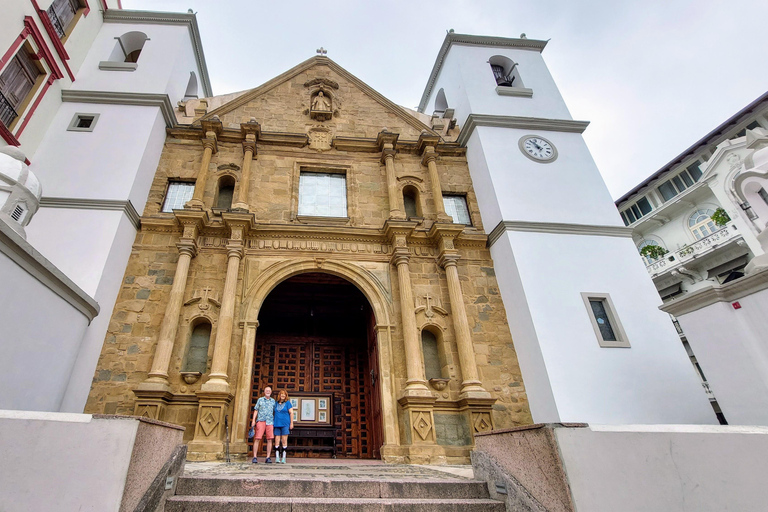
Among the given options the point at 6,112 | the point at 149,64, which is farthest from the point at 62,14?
the point at 6,112

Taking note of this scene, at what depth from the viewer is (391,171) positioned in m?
11.4

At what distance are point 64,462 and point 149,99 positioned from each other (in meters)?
10.8

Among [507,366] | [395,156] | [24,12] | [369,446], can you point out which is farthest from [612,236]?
[24,12]

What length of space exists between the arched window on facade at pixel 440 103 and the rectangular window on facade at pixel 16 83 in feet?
40.4

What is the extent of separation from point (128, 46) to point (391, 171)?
10.1 m

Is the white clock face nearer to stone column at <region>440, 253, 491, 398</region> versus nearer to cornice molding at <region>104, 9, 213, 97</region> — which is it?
stone column at <region>440, 253, 491, 398</region>

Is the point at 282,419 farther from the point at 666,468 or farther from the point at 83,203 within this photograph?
the point at 83,203

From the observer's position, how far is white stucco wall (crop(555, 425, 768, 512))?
2852mm

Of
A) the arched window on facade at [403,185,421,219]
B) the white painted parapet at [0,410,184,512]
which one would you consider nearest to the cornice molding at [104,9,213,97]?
the arched window on facade at [403,185,421,219]

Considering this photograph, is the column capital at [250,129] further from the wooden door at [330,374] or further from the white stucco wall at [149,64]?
the wooden door at [330,374]

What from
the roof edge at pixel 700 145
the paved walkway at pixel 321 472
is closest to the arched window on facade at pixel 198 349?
the paved walkway at pixel 321 472

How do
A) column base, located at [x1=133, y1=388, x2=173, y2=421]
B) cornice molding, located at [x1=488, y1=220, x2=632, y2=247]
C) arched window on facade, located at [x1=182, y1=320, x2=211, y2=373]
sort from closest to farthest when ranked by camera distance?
1. column base, located at [x1=133, y1=388, x2=173, y2=421]
2. arched window on facade, located at [x1=182, y1=320, x2=211, y2=373]
3. cornice molding, located at [x1=488, y1=220, x2=632, y2=247]

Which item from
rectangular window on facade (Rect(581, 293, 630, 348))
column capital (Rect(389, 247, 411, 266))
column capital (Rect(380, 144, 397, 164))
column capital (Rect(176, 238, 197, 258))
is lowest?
rectangular window on facade (Rect(581, 293, 630, 348))

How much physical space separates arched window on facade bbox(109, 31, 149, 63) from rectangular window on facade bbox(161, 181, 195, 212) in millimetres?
5118
